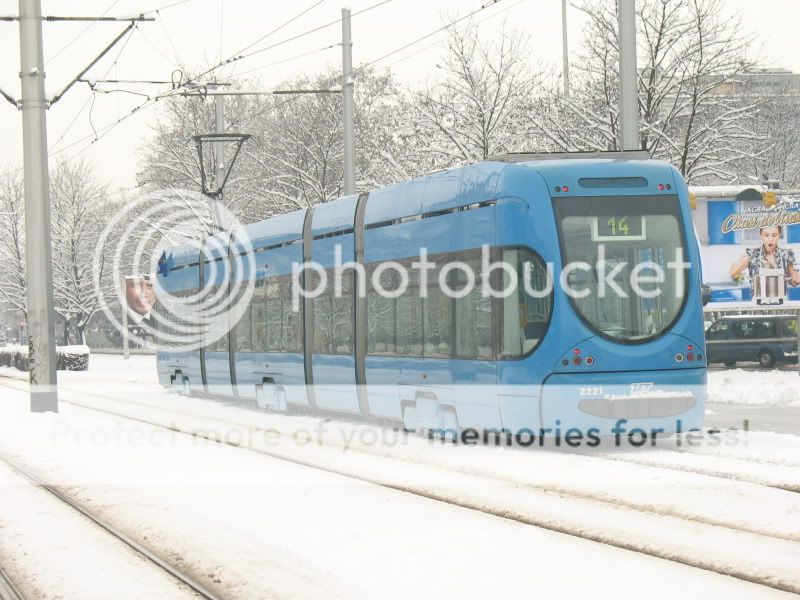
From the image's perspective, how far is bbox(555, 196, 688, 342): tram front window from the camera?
→ 14422mm

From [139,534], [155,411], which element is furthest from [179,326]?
[139,534]

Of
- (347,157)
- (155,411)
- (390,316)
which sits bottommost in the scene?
(155,411)

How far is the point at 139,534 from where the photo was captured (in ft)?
33.4

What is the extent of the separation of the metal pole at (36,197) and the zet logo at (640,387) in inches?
488

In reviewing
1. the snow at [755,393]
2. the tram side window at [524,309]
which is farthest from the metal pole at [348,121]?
the tram side window at [524,309]

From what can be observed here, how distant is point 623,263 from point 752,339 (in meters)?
24.9

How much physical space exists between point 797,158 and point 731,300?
105 ft

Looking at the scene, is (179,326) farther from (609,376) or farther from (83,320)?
(83,320)

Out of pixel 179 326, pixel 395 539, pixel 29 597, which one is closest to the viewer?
pixel 29 597

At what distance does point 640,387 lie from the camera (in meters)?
14.3

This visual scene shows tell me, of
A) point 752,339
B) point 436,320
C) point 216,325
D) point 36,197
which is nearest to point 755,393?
point 436,320

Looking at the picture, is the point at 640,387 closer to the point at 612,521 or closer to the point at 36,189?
the point at 612,521

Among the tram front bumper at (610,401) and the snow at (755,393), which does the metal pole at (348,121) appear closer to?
the snow at (755,393)

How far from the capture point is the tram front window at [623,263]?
14.4 m
